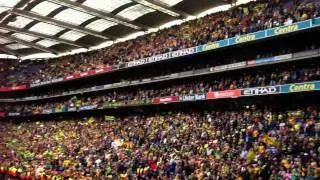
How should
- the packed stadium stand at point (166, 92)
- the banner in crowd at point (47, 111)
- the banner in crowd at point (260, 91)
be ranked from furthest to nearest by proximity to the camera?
the banner in crowd at point (47, 111)
the banner in crowd at point (260, 91)
the packed stadium stand at point (166, 92)

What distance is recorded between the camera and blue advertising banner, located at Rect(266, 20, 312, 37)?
20.4 m

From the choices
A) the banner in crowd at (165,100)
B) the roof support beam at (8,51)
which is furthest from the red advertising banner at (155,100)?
the roof support beam at (8,51)

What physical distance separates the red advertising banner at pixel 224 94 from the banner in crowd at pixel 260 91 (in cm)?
47

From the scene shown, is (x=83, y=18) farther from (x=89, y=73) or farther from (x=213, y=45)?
(x=213, y=45)

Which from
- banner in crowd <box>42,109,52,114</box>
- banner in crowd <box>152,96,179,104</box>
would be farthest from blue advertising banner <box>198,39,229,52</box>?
banner in crowd <box>42,109,52,114</box>

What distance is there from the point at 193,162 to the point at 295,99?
5985 millimetres

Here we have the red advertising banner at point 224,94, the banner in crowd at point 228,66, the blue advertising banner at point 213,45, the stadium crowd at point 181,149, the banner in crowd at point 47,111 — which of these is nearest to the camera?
the stadium crowd at point 181,149

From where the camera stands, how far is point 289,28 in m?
21.3

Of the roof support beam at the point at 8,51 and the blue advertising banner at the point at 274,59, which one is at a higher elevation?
the roof support beam at the point at 8,51

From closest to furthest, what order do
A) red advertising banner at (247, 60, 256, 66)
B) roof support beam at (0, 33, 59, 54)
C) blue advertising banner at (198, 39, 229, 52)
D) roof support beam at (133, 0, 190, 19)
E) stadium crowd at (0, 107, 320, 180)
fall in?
stadium crowd at (0, 107, 320, 180)
red advertising banner at (247, 60, 256, 66)
blue advertising banner at (198, 39, 229, 52)
roof support beam at (133, 0, 190, 19)
roof support beam at (0, 33, 59, 54)

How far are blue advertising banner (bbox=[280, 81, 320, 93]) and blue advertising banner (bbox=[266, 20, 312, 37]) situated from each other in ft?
8.10

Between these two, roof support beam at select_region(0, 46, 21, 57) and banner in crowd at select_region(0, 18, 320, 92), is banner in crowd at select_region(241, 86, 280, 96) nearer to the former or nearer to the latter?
banner in crowd at select_region(0, 18, 320, 92)

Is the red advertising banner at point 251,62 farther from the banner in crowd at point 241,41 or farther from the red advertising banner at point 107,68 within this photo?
the red advertising banner at point 107,68

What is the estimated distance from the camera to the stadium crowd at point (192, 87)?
22.2 meters
